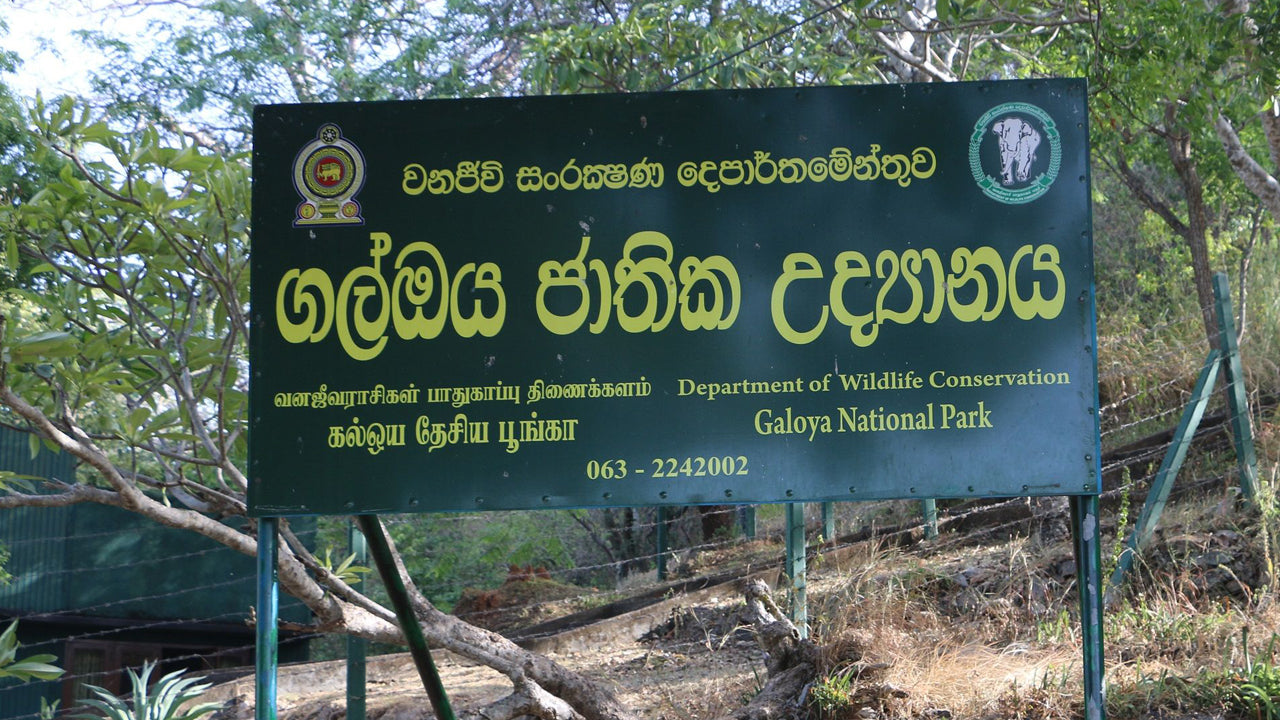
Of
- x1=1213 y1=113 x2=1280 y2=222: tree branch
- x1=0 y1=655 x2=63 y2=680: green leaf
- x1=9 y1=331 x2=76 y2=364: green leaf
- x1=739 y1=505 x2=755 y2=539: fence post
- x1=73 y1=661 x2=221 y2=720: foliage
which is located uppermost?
x1=1213 y1=113 x2=1280 y2=222: tree branch

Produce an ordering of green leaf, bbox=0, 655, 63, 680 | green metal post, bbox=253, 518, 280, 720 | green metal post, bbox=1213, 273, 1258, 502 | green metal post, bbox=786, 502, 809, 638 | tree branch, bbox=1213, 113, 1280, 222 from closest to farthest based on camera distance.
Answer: green metal post, bbox=253, 518, 280, 720
green leaf, bbox=0, 655, 63, 680
green metal post, bbox=786, 502, 809, 638
green metal post, bbox=1213, 273, 1258, 502
tree branch, bbox=1213, 113, 1280, 222

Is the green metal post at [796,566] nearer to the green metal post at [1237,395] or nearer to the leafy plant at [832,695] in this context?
the leafy plant at [832,695]

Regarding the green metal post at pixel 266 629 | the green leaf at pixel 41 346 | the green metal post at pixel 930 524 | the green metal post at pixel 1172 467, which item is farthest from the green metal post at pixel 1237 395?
the green leaf at pixel 41 346

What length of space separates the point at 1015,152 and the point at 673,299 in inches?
46.0

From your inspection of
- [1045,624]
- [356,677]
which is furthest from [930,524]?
[356,677]

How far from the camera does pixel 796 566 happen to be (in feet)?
21.7

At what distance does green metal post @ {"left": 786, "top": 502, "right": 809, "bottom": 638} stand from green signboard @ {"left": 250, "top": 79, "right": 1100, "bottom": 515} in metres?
3.18

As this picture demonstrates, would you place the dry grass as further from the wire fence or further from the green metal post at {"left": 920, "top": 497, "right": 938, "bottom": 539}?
the wire fence

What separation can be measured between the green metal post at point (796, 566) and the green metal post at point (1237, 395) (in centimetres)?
275

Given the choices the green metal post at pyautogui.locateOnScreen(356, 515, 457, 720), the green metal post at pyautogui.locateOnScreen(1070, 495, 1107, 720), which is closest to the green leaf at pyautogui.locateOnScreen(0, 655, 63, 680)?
the green metal post at pyautogui.locateOnScreen(356, 515, 457, 720)

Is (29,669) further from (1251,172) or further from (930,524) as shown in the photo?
(1251,172)

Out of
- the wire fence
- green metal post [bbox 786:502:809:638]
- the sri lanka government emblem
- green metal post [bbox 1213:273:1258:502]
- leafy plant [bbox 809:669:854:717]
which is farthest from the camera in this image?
the wire fence

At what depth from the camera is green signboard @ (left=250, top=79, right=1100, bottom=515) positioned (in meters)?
3.34

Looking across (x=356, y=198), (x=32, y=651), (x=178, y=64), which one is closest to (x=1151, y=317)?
(x=356, y=198)
